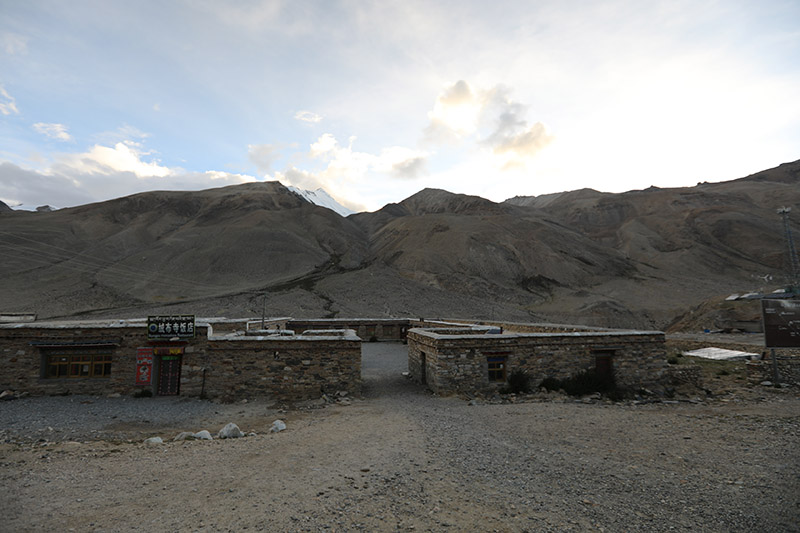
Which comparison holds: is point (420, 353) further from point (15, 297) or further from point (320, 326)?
point (15, 297)

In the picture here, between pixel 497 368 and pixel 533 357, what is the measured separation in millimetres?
1664

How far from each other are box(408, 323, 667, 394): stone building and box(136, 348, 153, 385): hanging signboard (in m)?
11.6

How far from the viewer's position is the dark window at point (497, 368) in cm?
1580

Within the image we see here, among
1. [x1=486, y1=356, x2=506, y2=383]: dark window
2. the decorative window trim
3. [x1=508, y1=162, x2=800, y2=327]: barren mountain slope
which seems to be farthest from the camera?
[x1=508, y1=162, x2=800, y2=327]: barren mountain slope

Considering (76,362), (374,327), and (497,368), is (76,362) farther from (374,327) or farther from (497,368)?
(374,327)

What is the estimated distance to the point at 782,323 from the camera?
16781mm

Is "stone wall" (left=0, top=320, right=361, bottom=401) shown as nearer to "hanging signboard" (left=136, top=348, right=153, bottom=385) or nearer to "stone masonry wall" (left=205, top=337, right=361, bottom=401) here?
"stone masonry wall" (left=205, top=337, right=361, bottom=401)

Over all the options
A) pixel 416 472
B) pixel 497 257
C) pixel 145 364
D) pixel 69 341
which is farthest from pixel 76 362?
pixel 497 257

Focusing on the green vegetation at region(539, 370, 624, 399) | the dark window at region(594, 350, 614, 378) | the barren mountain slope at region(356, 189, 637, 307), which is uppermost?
→ the barren mountain slope at region(356, 189, 637, 307)

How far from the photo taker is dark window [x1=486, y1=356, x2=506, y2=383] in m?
15.8

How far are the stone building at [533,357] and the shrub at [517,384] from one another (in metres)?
0.17

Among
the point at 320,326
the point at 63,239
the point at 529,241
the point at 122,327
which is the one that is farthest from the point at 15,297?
the point at 529,241

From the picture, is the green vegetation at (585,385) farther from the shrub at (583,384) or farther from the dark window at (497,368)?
the dark window at (497,368)

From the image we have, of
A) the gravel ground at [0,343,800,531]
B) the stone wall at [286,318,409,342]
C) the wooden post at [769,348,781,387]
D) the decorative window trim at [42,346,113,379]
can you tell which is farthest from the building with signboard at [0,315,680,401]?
the stone wall at [286,318,409,342]
